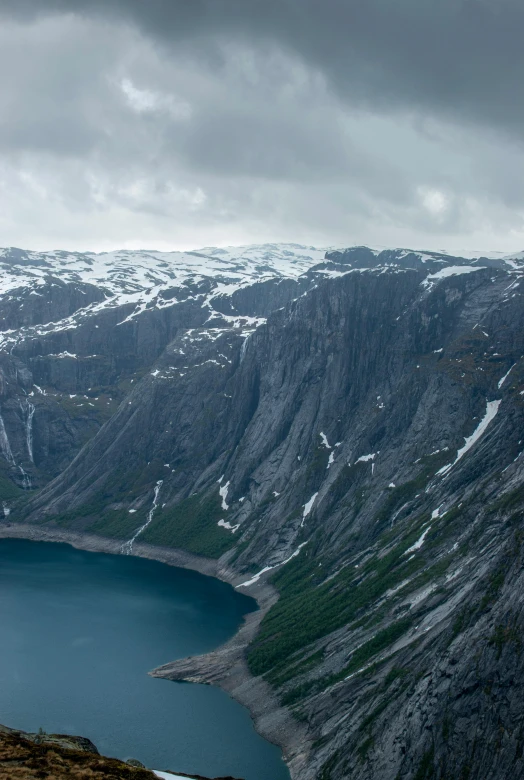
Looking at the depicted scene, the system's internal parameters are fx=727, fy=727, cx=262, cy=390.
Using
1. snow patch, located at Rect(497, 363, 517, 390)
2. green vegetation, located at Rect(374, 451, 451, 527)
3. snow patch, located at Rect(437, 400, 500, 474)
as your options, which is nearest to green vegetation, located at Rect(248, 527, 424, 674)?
green vegetation, located at Rect(374, 451, 451, 527)

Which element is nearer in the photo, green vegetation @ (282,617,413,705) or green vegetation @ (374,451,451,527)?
green vegetation @ (282,617,413,705)

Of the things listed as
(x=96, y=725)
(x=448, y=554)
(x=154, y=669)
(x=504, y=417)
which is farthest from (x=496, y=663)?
(x=504, y=417)

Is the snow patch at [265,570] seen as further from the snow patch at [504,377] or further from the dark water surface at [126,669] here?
the snow patch at [504,377]

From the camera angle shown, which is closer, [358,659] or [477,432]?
[358,659]

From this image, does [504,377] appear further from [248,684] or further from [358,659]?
[248,684]

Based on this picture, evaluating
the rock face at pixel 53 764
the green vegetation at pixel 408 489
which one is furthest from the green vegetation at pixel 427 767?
the green vegetation at pixel 408 489

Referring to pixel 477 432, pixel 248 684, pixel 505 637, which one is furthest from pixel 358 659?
pixel 477 432

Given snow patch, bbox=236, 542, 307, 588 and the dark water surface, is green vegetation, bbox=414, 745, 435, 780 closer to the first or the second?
the dark water surface

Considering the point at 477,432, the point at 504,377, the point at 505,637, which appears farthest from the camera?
the point at 504,377

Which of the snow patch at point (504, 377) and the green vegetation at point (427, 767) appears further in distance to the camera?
the snow patch at point (504, 377)
